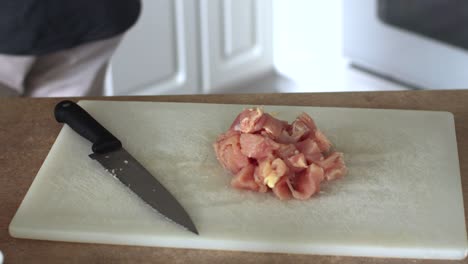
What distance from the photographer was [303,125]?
802 mm

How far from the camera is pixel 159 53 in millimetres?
2146

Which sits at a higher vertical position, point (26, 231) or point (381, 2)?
point (26, 231)

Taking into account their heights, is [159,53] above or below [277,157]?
below

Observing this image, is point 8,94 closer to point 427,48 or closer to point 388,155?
point 388,155

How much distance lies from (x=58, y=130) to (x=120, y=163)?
4.7 inches

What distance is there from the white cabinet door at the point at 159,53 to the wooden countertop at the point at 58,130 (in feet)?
3.68

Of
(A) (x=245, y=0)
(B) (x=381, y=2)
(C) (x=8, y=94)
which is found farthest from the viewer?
(A) (x=245, y=0)

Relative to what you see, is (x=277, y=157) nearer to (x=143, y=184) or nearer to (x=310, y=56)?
(x=143, y=184)

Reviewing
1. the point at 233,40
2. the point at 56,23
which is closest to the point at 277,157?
the point at 56,23

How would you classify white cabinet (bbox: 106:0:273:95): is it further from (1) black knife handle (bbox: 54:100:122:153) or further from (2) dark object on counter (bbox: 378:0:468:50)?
(1) black knife handle (bbox: 54:100:122:153)

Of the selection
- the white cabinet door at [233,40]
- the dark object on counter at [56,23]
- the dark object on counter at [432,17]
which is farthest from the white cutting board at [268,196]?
the white cabinet door at [233,40]

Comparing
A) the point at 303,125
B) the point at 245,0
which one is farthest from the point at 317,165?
the point at 245,0

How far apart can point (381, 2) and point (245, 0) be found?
42 cm

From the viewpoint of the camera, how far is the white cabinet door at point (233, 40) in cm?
223
